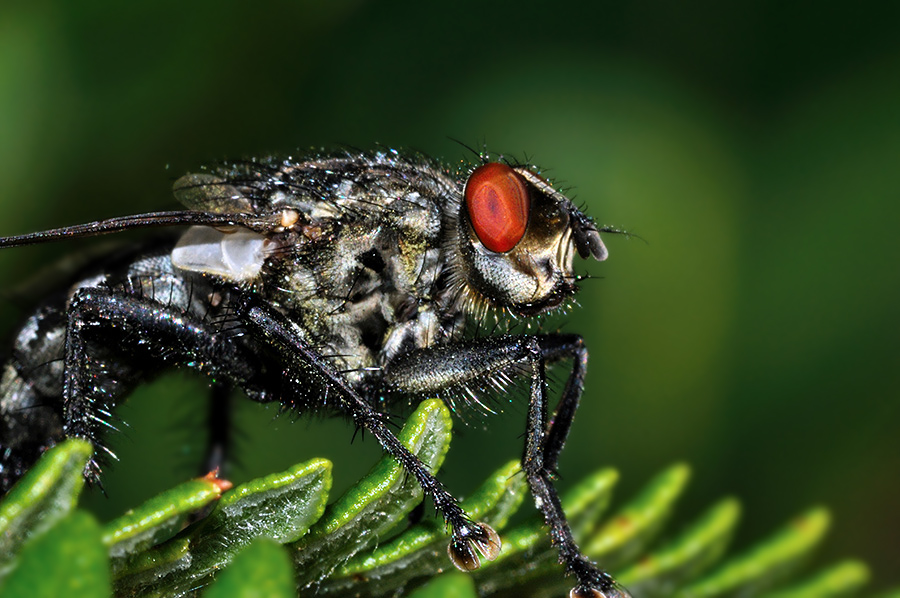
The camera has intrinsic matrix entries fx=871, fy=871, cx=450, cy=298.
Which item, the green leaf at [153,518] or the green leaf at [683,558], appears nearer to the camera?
the green leaf at [153,518]

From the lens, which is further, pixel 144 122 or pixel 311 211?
pixel 144 122

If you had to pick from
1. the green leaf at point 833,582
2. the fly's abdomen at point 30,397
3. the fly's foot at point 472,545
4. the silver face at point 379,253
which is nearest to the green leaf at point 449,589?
the fly's foot at point 472,545

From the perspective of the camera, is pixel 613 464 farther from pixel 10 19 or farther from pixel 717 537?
pixel 10 19

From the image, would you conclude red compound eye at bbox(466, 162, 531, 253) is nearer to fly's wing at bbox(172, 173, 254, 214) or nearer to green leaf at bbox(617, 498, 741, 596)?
fly's wing at bbox(172, 173, 254, 214)

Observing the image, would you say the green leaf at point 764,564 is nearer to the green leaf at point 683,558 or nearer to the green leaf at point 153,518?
the green leaf at point 683,558

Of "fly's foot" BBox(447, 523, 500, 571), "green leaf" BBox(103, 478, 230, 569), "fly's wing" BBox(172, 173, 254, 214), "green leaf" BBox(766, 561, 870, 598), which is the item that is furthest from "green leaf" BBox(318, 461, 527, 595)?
"fly's wing" BBox(172, 173, 254, 214)

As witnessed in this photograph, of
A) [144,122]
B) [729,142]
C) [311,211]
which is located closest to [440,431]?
[311,211]

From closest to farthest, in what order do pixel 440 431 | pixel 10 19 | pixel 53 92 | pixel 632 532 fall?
pixel 440 431, pixel 632 532, pixel 10 19, pixel 53 92
